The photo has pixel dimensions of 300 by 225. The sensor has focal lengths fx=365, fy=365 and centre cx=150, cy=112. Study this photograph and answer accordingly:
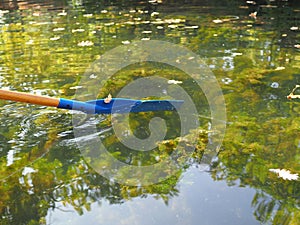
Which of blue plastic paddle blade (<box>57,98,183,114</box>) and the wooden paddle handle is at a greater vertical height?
the wooden paddle handle

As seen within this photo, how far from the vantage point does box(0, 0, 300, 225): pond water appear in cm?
219

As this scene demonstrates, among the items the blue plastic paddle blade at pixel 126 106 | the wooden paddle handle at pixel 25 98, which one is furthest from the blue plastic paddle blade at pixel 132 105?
the wooden paddle handle at pixel 25 98

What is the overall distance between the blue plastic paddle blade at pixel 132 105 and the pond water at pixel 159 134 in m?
0.07

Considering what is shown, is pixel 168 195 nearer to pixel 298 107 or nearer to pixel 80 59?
pixel 298 107

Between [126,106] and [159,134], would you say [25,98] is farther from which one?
[159,134]

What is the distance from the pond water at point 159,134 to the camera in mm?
2193

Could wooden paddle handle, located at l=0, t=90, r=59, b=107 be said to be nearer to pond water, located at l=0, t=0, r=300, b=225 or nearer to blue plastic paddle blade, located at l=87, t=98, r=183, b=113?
pond water, located at l=0, t=0, r=300, b=225

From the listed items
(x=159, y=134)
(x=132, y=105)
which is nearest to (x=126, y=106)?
(x=132, y=105)

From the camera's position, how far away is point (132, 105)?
3.12 meters

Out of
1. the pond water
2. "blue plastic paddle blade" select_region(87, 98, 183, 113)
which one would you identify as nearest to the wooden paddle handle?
the pond water

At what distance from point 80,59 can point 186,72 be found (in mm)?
1447

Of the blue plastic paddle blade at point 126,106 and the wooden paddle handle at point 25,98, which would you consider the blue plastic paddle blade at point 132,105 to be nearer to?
the blue plastic paddle blade at point 126,106

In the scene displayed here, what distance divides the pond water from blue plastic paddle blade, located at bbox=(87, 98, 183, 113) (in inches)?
2.9

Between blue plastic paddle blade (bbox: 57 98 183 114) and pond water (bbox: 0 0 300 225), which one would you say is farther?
blue plastic paddle blade (bbox: 57 98 183 114)
